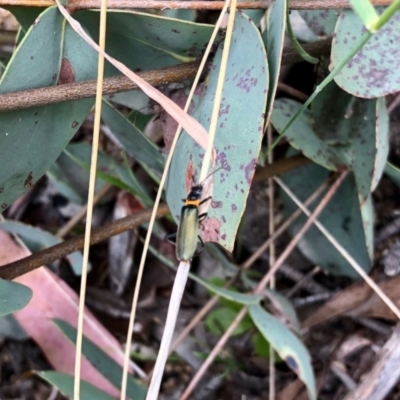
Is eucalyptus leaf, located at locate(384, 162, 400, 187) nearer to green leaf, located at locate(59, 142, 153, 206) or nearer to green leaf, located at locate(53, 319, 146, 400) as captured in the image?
green leaf, located at locate(59, 142, 153, 206)

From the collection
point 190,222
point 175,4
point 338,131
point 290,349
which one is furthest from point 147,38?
point 290,349

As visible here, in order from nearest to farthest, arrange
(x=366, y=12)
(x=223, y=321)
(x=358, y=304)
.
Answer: (x=366, y=12) < (x=358, y=304) < (x=223, y=321)

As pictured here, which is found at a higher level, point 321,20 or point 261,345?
point 321,20

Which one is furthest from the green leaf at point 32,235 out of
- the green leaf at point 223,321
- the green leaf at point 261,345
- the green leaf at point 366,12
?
the green leaf at point 366,12

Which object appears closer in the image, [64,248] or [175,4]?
[175,4]

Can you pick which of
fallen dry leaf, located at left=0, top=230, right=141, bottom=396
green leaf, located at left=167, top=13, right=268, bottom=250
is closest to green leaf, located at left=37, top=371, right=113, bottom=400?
fallen dry leaf, located at left=0, top=230, right=141, bottom=396

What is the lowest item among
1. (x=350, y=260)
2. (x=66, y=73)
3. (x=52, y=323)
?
(x=52, y=323)

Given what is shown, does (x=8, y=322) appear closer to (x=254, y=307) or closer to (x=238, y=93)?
(x=254, y=307)

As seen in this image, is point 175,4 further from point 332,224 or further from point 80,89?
point 332,224
